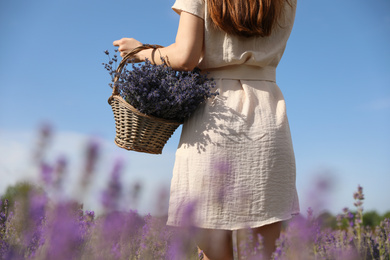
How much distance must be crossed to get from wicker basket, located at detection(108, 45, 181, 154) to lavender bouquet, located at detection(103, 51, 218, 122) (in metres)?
0.04

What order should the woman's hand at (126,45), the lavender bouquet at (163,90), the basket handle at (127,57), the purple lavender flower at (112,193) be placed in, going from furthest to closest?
the woman's hand at (126,45)
the basket handle at (127,57)
the lavender bouquet at (163,90)
the purple lavender flower at (112,193)

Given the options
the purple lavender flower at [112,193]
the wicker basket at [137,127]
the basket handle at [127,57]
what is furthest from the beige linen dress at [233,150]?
the purple lavender flower at [112,193]

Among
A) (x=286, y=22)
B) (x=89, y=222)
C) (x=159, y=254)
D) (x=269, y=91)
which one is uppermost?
(x=286, y=22)

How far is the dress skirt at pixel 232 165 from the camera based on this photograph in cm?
202

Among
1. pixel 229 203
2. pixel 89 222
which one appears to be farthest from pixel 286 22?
pixel 89 222

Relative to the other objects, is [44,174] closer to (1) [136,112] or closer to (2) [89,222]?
(1) [136,112]

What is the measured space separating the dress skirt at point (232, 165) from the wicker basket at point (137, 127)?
0.44ft

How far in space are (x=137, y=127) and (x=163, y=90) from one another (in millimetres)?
254

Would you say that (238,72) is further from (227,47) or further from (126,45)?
(126,45)

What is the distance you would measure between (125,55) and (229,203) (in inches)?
38.4

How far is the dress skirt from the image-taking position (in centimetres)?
202

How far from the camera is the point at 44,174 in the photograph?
1361 millimetres

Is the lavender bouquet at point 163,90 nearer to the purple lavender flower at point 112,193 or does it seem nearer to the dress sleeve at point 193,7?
the dress sleeve at point 193,7

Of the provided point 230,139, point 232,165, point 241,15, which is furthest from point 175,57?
point 232,165
